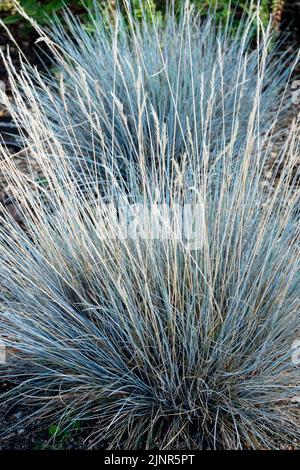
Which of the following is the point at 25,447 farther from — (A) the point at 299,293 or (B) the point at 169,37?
(B) the point at 169,37

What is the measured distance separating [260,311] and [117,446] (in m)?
0.61

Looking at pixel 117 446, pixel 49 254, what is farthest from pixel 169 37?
pixel 117 446

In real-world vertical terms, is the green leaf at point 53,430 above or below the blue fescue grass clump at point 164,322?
below

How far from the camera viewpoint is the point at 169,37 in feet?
11.6

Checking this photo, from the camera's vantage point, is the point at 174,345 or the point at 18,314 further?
the point at 18,314

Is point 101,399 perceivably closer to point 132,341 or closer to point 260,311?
point 132,341

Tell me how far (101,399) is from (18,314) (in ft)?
1.34

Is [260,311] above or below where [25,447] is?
above

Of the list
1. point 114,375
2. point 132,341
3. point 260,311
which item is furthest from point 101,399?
point 260,311

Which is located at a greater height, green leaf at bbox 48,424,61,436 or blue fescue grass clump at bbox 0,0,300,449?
blue fescue grass clump at bbox 0,0,300,449

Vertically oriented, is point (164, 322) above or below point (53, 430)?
above

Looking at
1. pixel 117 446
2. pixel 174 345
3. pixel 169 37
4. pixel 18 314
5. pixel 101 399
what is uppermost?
pixel 169 37

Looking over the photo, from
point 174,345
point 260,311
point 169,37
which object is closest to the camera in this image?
point 174,345

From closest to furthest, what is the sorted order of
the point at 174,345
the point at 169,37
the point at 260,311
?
1. the point at 174,345
2. the point at 260,311
3. the point at 169,37
